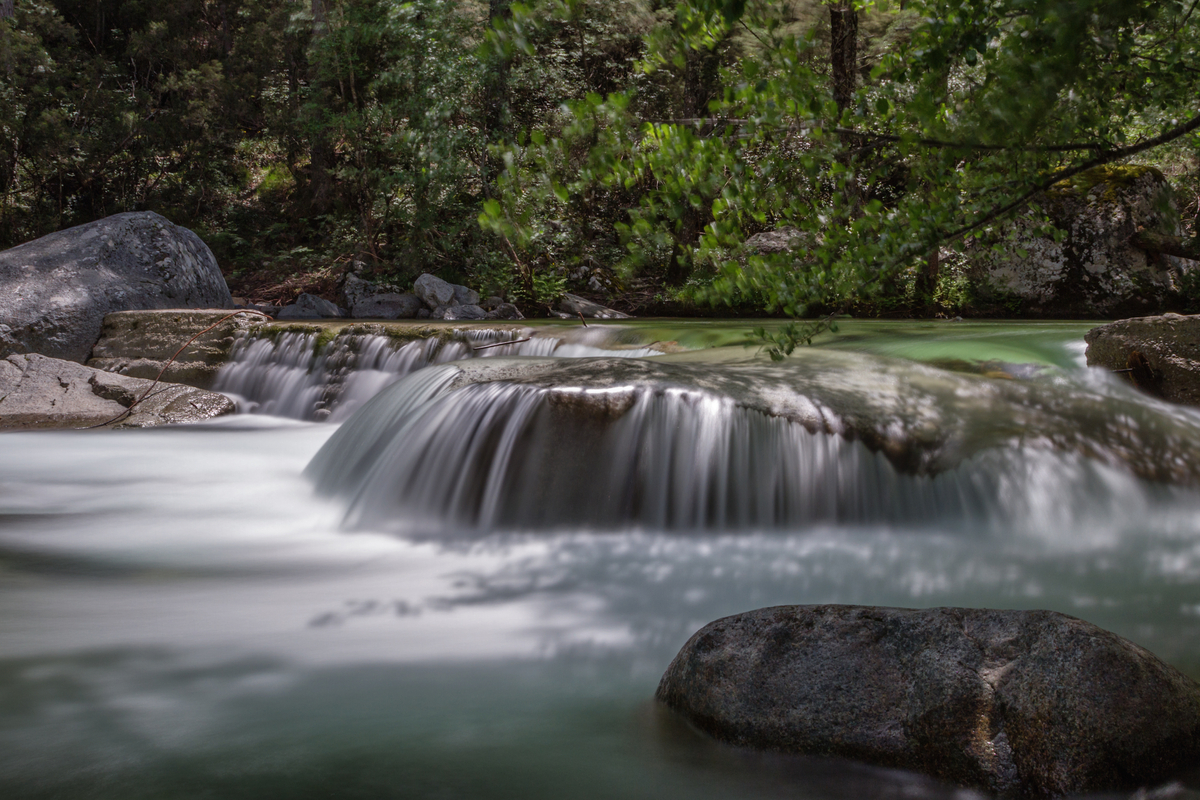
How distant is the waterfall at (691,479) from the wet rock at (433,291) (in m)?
11.7

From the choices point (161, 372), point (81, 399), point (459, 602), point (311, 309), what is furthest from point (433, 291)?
point (459, 602)

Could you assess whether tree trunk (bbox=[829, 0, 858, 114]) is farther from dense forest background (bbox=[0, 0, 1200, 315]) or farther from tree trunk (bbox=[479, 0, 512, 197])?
tree trunk (bbox=[479, 0, 512, 197])

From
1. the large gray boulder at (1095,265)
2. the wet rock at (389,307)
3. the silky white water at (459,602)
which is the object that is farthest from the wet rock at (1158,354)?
the wet rock at (389,307)

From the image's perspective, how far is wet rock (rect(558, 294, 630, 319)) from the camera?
1617 centimetres

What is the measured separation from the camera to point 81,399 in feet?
29.0

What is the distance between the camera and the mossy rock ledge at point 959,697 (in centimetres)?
201

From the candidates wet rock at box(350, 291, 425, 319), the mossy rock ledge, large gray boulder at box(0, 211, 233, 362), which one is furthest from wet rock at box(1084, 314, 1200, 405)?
wet rock at box(350, 291, 425, 319)

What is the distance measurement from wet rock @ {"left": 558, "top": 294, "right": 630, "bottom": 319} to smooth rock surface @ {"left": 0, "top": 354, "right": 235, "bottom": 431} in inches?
307

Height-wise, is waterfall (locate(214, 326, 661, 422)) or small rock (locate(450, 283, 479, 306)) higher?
small rock (locate(450, 283, 479, 306))

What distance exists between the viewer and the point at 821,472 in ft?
16.1

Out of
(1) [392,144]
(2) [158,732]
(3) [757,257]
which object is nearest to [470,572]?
Result: (2) [158,732]

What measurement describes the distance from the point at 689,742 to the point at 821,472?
9.21ft

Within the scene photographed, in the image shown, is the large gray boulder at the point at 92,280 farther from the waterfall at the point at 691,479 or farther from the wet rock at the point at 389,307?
the waterfall at the point at 691,479

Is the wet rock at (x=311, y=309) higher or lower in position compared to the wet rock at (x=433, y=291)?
lower
